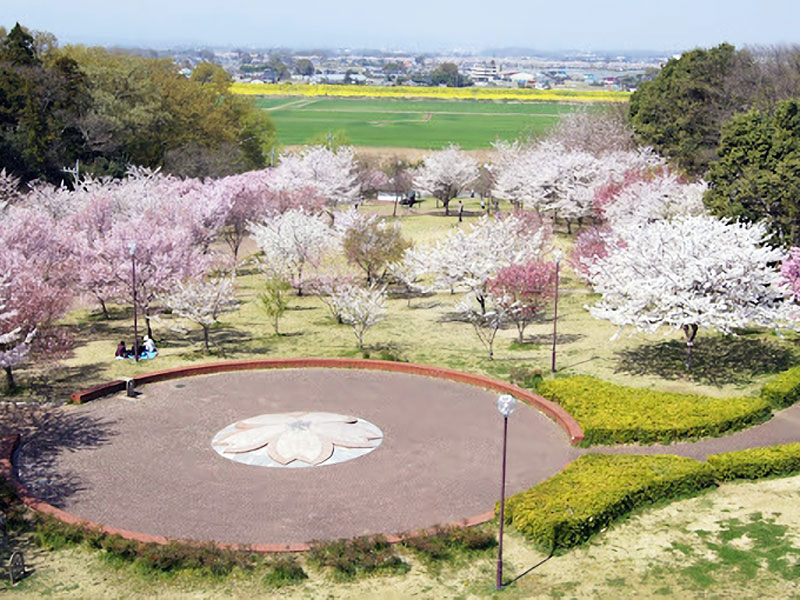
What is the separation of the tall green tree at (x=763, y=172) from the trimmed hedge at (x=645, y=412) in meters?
12.8

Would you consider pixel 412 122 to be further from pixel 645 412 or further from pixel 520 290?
pixel 645 412

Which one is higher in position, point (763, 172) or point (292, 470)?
point (763, 172)

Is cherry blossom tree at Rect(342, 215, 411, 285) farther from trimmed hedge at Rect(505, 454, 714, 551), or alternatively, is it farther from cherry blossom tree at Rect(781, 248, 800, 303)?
trimmed hedge at Rect(505, 454, 714, 551)

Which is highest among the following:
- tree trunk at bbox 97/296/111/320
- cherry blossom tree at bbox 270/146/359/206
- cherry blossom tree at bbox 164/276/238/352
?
cherry blossom tree at bbox 270/146/359/206

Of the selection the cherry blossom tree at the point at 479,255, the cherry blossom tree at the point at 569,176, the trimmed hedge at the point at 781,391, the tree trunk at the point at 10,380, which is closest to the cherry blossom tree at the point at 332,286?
the cherry blossom tree at the point at 479,255

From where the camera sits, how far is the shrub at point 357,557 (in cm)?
1872

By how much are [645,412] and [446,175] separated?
43.7 metres

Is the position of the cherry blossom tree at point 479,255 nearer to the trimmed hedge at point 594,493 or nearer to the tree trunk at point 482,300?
the tree trunk at point 482,300

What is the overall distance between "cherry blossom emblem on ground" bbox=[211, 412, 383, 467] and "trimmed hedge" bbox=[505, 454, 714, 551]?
5.54 metres

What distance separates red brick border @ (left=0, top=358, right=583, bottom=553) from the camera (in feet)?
64.9

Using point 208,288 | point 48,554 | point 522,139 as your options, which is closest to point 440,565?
point 48,554

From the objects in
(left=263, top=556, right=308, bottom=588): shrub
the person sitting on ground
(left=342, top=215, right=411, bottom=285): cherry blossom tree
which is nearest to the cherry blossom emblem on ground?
(left=263, top=556, right=308, bottom=588): shrub

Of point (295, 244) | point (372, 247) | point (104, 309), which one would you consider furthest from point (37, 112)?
point (372, 247)

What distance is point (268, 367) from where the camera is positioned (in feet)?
104
